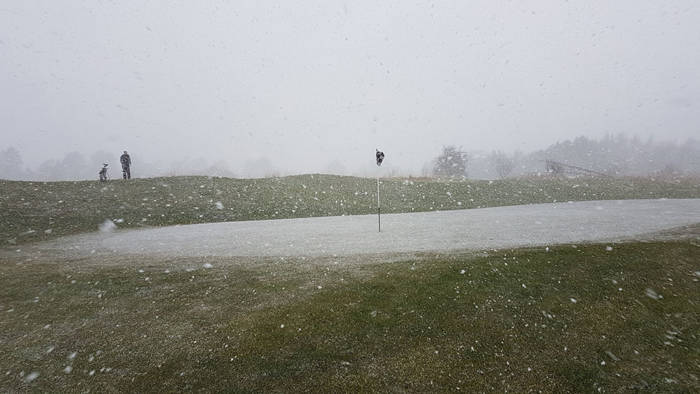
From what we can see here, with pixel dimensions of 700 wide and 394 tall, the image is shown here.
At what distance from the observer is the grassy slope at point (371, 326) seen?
4.02 meters

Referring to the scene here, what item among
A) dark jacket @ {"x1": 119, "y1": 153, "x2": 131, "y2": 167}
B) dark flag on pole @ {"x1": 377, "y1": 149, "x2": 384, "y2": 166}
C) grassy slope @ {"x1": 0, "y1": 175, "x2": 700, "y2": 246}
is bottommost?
grassy slope @ {"x1": 0, "y1": 175, "x2": 700, "y2": 246}

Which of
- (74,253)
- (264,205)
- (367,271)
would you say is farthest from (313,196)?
(367,271)

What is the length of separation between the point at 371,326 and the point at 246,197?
72.7 ft

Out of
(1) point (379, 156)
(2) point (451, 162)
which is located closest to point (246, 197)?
(1) point (379, 156)

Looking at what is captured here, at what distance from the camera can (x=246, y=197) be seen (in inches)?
979

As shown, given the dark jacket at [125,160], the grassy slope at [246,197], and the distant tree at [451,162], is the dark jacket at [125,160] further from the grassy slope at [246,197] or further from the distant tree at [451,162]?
the distant tree at [451,162]

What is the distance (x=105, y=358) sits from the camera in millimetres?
4375

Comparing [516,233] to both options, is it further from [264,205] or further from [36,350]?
Answer: [264,205]

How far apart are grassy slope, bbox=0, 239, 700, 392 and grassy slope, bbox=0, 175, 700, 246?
44.0ft

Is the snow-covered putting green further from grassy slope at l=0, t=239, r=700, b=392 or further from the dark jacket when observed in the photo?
the dark jacket

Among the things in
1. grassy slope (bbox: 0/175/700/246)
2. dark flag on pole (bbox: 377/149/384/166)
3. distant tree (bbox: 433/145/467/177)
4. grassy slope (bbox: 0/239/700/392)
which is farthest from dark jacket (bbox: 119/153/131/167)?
distant tree (bbox: 433/145/467/177)

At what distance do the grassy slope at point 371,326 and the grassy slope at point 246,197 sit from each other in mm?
13413

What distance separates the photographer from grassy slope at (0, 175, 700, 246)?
59.2 ft

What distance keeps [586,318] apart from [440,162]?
2441 inches
